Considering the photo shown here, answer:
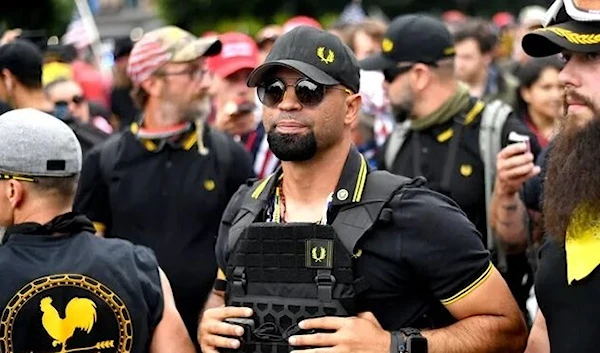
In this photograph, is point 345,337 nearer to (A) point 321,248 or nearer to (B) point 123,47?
(A) point 321,248

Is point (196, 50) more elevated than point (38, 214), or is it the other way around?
point (196, 50)

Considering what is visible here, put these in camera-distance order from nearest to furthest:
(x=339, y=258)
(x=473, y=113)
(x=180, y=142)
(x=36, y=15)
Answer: (x=339, y=258), (x=473, y=113), (x=180, y=142), (x=36, y=15)

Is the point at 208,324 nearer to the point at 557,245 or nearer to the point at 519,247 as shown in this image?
the point at 557,245

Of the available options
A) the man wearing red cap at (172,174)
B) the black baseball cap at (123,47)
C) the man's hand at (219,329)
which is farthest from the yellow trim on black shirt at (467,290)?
the black baseball cap at (123,47)

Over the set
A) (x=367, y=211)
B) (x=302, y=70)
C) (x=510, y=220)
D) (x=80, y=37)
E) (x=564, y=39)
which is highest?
(x=564, y=39)

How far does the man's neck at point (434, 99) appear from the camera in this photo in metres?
7.07

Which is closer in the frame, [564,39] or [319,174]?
[564,39]

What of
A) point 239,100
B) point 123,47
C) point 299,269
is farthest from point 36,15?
point 299,269

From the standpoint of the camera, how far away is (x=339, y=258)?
4.23m

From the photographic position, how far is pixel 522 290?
661 centimetres

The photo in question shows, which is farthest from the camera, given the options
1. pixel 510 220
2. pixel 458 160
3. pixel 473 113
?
pixel 473 113

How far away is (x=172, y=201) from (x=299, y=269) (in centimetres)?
261

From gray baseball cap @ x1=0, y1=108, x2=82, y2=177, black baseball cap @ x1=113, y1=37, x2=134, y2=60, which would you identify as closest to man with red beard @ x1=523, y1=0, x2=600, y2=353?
gray baseball cap @ x1=0, y1=108, x2=82, y2=177

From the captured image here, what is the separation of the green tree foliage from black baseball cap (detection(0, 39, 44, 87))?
15.8 meters
